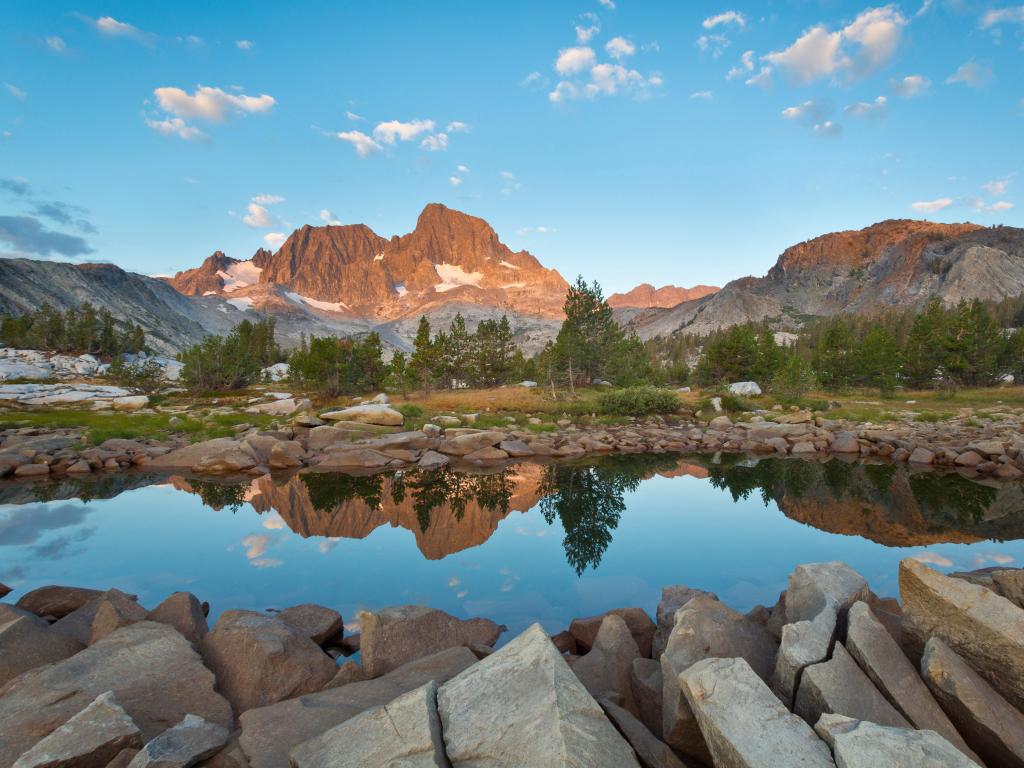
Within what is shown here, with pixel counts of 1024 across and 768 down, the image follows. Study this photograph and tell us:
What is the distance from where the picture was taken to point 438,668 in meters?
5.31

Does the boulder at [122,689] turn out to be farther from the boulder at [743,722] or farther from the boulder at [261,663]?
the boulder at [743,722]

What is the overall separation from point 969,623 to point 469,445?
22276mm

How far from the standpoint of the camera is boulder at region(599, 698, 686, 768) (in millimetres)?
3811

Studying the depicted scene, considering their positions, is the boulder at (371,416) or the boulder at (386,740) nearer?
the boulder at (386,740)

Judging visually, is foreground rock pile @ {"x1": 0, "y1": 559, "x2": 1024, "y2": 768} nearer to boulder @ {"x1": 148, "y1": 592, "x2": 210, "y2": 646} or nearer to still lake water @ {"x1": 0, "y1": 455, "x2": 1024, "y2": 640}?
boulder @ {"x1": 148, "y1": 592, "x2": 210, "y2": 646}

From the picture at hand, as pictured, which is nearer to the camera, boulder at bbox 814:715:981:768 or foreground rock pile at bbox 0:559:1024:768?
boulder at bbox 814:715:981:768

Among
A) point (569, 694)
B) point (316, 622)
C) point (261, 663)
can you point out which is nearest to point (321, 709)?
point (261, 663)

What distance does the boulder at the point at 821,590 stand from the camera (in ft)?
17.1

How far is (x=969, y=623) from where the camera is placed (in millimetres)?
4305

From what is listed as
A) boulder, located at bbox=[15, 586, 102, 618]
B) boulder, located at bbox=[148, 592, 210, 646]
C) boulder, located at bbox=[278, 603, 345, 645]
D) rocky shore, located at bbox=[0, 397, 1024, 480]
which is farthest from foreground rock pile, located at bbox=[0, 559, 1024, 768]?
rocky shore, located at bbox=[0, 397, 1024, 480]

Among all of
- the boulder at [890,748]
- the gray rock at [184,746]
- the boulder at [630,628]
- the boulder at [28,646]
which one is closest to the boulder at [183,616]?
the boulder at [28,646]

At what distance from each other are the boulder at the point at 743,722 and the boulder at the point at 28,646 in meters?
7.02

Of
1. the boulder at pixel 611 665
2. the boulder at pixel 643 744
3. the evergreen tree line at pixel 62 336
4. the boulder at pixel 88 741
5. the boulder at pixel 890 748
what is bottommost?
the boulder at pixel 611 665

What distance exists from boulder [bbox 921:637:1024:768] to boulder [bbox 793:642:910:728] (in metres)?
0.47
